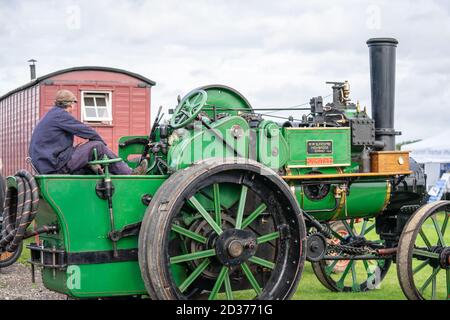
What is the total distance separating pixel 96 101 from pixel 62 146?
29.2 ft

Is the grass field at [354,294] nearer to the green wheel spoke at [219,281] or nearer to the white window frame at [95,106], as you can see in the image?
the green wheel spoke at [219,281]

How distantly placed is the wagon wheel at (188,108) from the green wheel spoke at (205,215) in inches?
27.4

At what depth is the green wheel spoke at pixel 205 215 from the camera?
15.8 ft

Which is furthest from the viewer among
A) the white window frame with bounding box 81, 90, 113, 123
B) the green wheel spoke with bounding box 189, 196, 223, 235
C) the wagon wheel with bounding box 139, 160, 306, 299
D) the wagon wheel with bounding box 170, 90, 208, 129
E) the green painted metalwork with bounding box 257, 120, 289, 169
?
the white window frame with bounding box 81, 90, 113, 123

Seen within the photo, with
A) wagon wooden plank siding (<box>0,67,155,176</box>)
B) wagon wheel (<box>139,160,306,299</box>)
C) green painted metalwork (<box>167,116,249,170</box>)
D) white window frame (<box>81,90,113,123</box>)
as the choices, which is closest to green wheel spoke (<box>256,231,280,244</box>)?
wagon wheel (<box>139,160,306,299</box>)

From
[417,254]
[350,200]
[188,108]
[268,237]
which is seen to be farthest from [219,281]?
[417,254]

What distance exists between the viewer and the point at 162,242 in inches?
179

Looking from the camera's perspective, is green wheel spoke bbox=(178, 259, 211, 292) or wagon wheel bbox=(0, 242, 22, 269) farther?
wagon wheel bbox=(0, 242, 22, 269)

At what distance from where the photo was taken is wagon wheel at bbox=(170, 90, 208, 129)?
524cm

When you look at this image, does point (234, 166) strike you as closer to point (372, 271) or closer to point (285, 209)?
point (285, 209)

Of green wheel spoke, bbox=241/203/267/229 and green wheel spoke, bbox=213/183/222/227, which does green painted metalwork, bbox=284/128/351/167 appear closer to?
green wheel spoke, bbox=241/203/267/229

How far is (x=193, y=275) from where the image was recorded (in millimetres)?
4895

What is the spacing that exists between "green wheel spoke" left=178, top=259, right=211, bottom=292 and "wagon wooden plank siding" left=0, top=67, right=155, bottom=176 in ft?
28.3

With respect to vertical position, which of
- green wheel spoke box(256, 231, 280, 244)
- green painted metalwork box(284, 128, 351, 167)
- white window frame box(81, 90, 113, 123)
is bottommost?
green wheel spoke box(256, 231, 280, 244)
